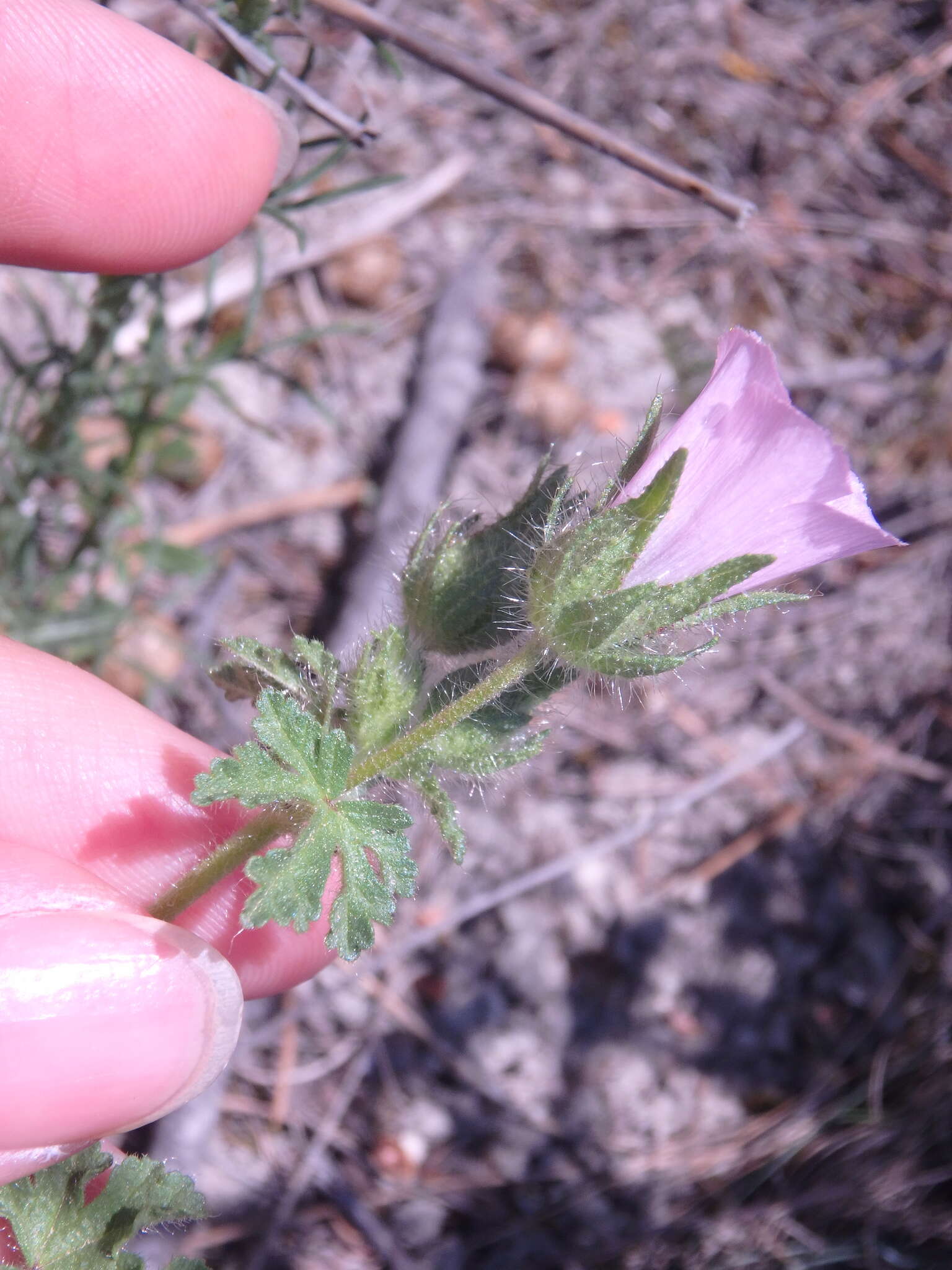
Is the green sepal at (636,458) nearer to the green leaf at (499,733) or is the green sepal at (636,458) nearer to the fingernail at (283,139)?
the green leaf at (499,733)

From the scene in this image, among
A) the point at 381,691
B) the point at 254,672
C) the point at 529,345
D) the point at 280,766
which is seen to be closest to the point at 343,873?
the point at 280,766

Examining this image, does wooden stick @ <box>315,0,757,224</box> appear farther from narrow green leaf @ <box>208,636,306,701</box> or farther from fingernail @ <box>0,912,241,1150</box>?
fingernail @ <box>0,912,241,1150</box>

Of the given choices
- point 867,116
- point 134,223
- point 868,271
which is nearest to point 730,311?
point 868,271

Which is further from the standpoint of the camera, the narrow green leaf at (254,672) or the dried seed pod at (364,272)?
the dried seed pod at (364,272)

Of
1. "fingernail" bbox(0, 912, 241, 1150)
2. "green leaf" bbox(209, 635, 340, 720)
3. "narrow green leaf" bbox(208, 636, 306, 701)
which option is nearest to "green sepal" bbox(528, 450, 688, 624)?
"green leaf" bbox(209, 635, 340, 720)

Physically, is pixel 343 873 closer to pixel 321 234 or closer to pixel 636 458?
pixel 636 458

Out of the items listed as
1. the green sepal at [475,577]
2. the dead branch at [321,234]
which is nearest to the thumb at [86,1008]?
the green sepal at [475,577]
